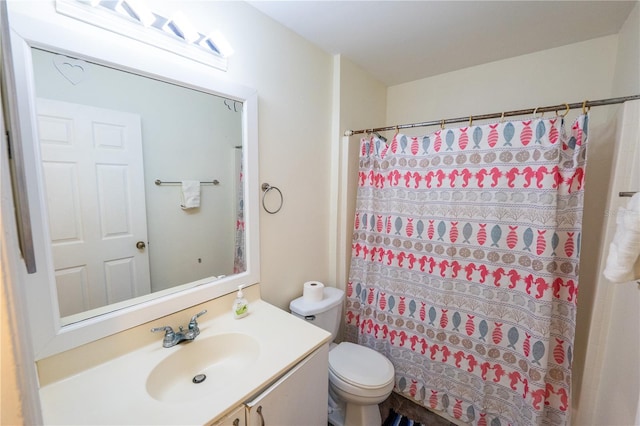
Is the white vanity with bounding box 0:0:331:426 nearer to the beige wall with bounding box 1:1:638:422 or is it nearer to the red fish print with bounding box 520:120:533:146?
the beige wall with bounding box 1:1:638:422

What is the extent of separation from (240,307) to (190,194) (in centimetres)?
62

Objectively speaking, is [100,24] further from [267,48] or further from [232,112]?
[267,48]

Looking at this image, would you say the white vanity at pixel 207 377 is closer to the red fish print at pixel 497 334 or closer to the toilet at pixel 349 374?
the toilet at pixel 349 374

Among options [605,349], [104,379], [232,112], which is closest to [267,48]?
[232,112]

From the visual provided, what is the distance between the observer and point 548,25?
1485mm

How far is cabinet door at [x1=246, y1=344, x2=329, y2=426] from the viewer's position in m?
0.90

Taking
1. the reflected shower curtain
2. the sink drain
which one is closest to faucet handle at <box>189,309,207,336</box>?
the sink drain

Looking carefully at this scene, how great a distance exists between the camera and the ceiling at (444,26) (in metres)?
1.35

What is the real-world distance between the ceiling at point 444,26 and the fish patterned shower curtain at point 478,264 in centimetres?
59

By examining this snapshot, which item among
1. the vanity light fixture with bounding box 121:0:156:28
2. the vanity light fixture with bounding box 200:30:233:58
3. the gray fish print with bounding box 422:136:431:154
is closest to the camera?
the vanity light fixture with bounding box 121:0:156:28

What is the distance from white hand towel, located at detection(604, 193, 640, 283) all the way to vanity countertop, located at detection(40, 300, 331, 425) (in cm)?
102

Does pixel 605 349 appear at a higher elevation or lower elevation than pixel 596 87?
lower

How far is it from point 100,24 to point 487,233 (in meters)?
1.97

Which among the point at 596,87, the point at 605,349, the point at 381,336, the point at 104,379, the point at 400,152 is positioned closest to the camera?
the point at 104,379
